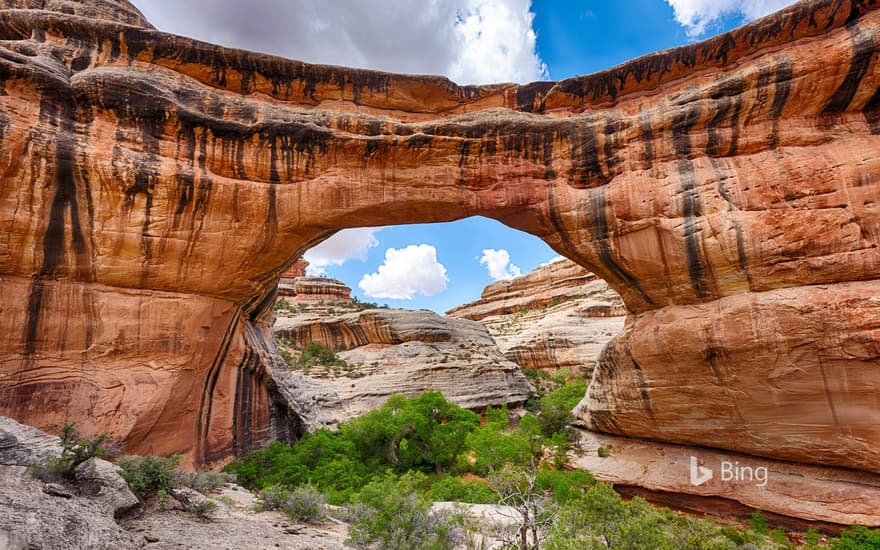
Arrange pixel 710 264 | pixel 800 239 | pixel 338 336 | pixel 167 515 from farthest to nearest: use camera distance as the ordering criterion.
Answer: pixel 338 336 < pixel 710 264 < pixel 800 239 < pixel 167 515

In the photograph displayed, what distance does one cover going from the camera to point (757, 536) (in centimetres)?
767

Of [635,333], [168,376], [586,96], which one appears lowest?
[168,376]

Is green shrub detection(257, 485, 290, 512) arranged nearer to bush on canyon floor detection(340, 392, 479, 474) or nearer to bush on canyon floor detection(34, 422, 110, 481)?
bush on canyon floor detection(34, 422, 110, 481)

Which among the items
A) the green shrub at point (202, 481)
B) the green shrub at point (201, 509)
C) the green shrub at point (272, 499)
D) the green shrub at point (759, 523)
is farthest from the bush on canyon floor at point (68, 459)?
the green shrub at point (759, 523)

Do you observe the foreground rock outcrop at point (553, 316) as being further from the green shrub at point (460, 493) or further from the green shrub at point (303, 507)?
the green shrub at point (303, 507)

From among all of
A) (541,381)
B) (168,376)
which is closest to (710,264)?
A: (168,376)

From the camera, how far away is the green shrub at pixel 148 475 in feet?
20.0

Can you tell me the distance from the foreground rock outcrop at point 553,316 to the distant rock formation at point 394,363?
6966 millimetres

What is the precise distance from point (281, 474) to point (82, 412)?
5.29 meters

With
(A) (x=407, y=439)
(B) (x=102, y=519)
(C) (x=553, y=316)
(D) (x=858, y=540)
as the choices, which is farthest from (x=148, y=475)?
(C) (x=553, y=316)

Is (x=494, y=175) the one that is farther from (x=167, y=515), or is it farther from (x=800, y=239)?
(x=167, y=515)

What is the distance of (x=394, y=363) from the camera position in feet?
75.7

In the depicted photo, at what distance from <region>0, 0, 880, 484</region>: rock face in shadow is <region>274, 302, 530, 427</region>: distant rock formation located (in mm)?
7878

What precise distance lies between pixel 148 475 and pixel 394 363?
1703 cm
